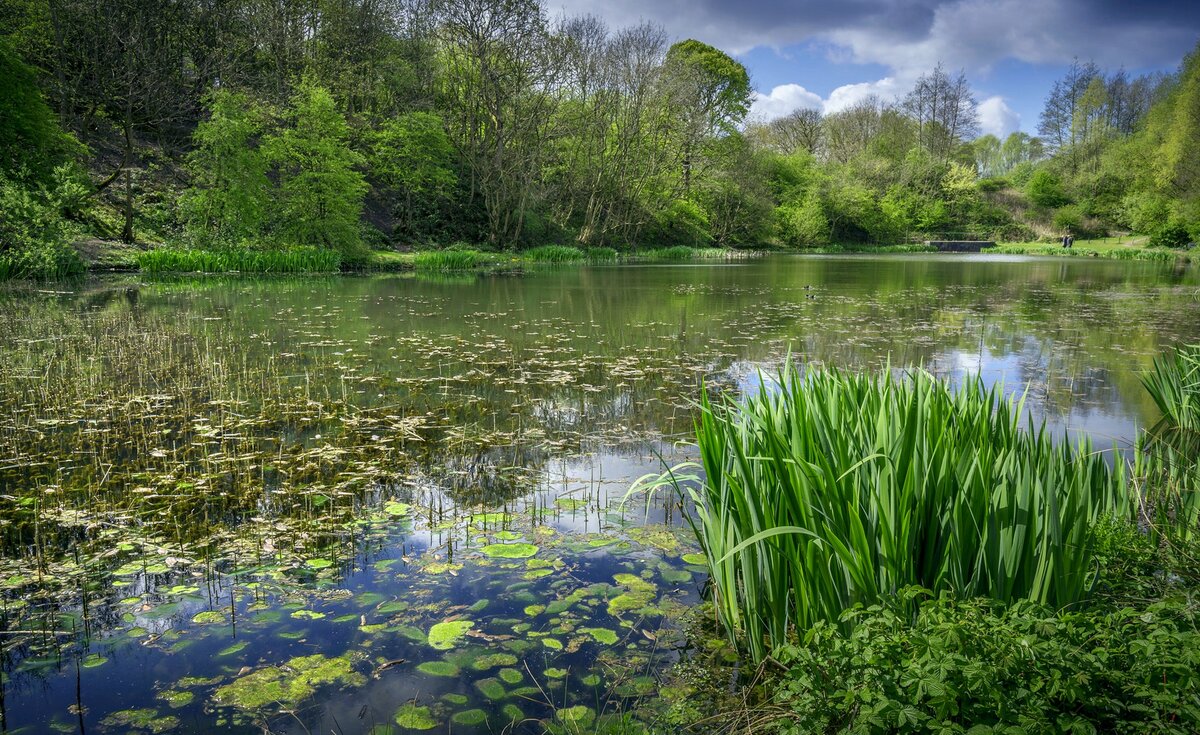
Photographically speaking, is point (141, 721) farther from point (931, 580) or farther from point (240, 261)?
point (240, 261)

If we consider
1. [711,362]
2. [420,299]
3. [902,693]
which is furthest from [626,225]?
[902,693]

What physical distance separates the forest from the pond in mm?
12951

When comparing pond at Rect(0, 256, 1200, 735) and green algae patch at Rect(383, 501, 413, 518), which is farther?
green algae patch at Rect(383, 501, 413, 518)

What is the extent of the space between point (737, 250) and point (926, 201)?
24.4 m

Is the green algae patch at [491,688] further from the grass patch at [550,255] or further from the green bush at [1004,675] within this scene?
the grass patch at [550,255]

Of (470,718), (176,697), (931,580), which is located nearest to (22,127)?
(176,697)

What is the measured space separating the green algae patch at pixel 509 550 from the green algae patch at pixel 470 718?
4.22ft

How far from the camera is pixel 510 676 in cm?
271

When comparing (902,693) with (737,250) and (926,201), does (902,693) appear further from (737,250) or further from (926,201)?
(926,201)

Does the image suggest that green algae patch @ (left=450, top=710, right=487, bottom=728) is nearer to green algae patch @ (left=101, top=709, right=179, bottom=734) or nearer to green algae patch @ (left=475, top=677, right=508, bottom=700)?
green algae patch @ (left=475, top=677, right=508, bottom=700)

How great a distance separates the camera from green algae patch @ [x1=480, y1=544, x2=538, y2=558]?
12.4 ft

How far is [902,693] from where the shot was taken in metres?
1.77

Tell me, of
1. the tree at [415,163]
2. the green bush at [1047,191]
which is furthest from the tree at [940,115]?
the tree at [415,163]

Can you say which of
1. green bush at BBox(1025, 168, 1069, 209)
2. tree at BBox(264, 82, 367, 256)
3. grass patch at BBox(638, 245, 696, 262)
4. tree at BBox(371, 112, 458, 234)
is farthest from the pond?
green bush at BBox(1025, 168, 1069, 209)
